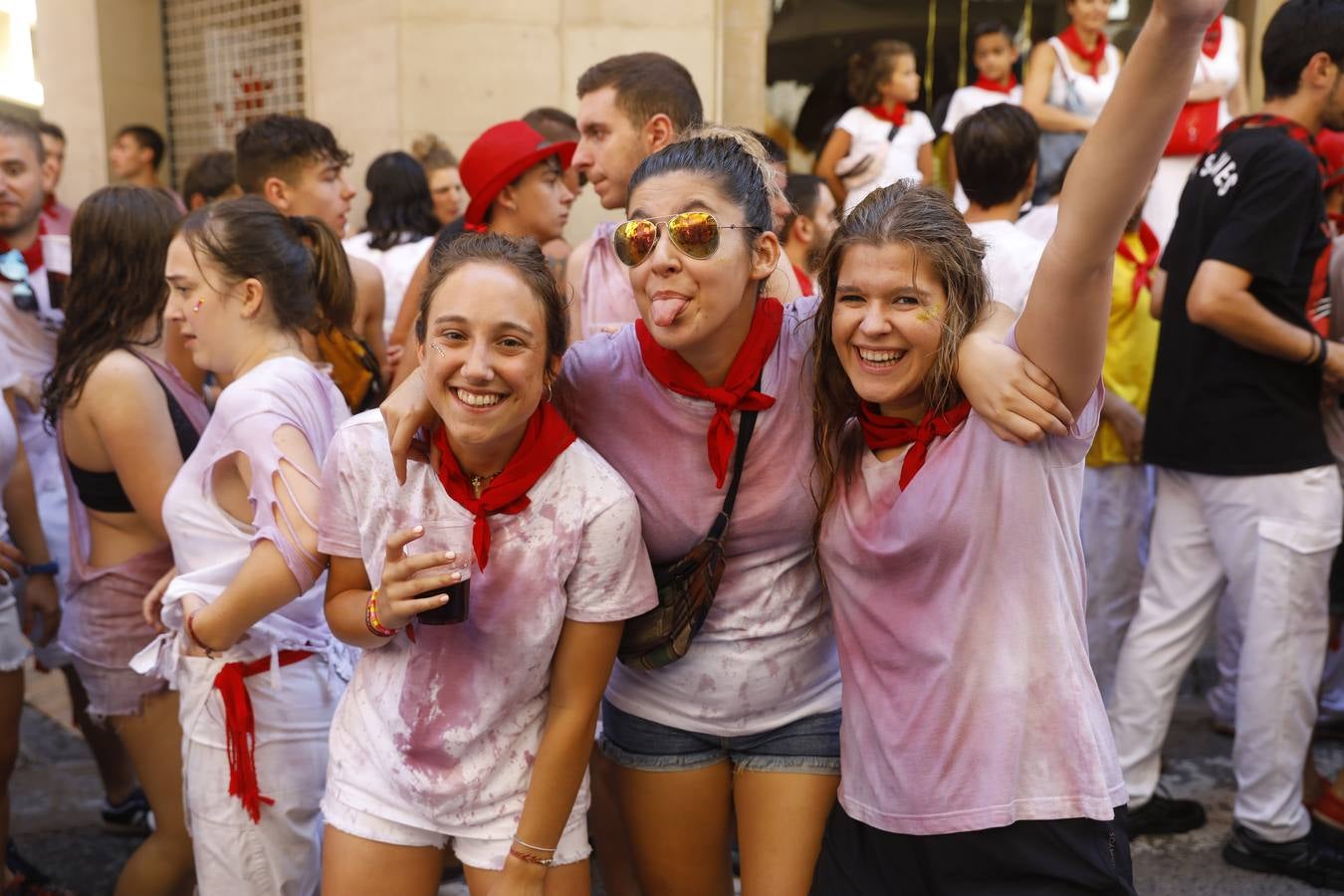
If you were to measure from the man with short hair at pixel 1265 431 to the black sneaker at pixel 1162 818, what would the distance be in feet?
0.74

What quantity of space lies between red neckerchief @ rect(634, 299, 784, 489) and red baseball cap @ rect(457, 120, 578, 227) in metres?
1.87

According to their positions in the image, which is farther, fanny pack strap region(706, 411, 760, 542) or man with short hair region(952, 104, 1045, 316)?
man with short hair region(952, 104, 1045, 316)

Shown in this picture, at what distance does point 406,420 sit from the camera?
7.66 ft

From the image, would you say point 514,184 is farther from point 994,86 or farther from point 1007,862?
point 994,86

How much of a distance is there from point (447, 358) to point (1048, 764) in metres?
1.29

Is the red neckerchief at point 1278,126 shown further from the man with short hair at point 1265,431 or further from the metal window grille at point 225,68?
the metal window grille at point 225,68

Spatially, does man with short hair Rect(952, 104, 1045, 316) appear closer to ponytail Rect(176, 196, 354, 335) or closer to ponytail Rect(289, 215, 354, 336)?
ponytail Rect(289, 215, 354, 336)

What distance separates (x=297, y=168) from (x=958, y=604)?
3241mm

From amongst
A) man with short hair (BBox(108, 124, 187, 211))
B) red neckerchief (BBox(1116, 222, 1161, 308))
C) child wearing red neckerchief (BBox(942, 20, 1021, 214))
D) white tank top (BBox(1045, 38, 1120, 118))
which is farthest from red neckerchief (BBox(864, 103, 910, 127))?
man with short hair (BBox(108, 124, 187, 211))

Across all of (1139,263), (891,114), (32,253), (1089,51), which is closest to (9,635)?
(32,253)

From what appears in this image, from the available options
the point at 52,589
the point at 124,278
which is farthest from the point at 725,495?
the point at 52,589

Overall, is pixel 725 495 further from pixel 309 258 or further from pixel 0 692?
pixel 0 692

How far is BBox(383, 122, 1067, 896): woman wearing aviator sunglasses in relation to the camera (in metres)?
2.46

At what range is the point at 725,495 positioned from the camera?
249cm
